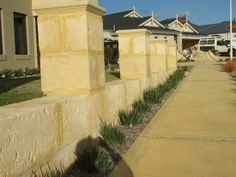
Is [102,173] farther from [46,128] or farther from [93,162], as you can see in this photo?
[46,128]

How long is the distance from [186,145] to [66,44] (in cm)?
232

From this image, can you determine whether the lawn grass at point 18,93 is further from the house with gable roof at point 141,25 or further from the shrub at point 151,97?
the house with gable roof at point 141,25

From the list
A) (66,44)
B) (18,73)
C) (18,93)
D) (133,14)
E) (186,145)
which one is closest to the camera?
(66,44)

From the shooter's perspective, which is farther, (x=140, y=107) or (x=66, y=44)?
(x=140, y=107)

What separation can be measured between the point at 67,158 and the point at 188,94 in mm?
8455

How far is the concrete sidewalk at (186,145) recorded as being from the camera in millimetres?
5055

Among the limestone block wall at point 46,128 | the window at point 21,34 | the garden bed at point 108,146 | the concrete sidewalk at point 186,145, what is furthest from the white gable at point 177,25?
the limestone block wall at point 46,128

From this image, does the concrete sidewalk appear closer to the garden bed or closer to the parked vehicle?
the garden bed

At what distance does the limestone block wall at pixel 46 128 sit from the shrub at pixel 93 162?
0.46 feet

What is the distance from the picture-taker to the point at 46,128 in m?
4.41

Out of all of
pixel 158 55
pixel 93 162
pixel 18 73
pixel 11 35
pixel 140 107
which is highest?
pixel 11 35

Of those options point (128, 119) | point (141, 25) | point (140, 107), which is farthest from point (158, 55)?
point (141, 25)

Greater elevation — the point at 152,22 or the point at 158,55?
the point at 152,22

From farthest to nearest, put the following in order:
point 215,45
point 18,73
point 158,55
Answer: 1. point 215,45
2. point 18,73
3. point 158,55
